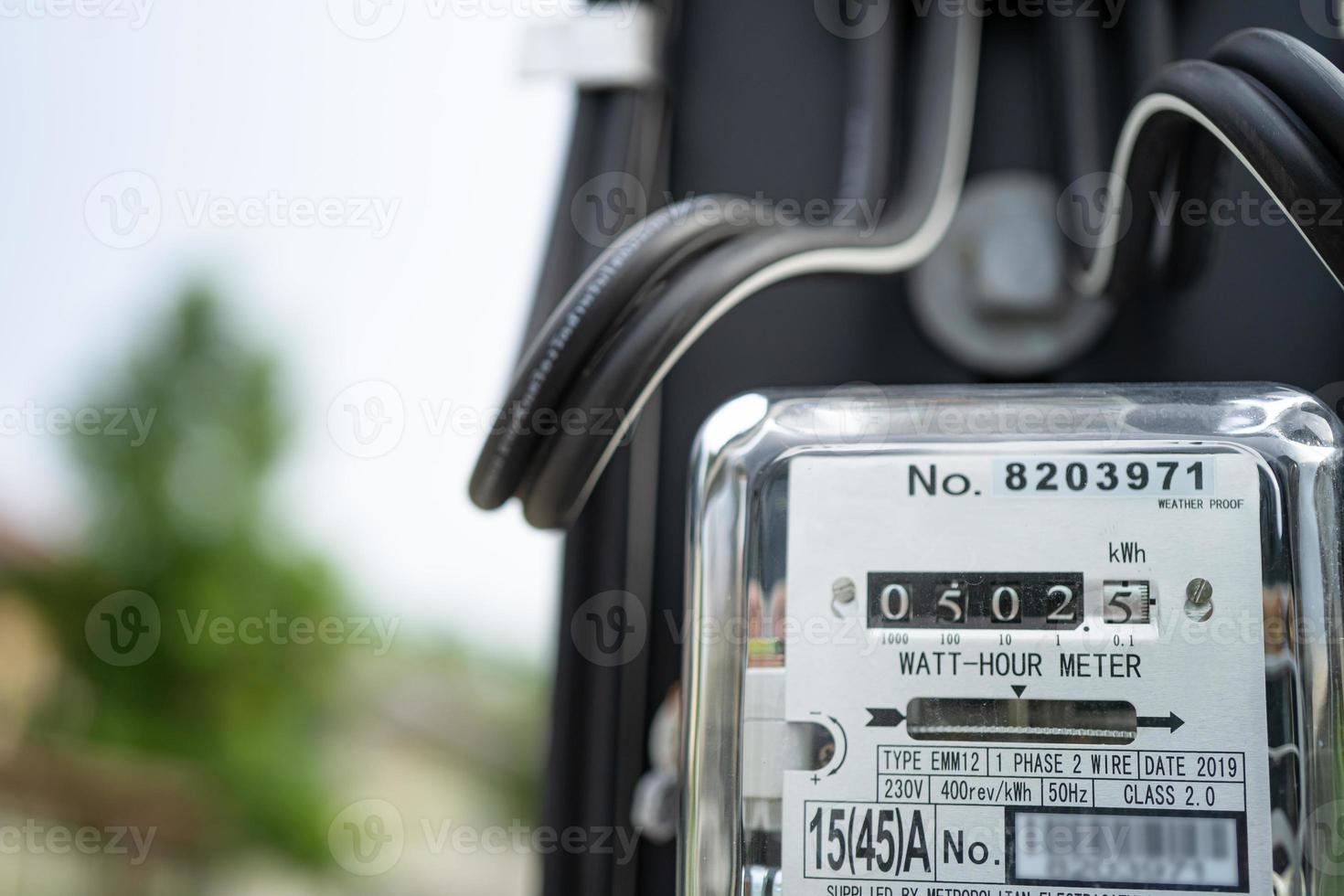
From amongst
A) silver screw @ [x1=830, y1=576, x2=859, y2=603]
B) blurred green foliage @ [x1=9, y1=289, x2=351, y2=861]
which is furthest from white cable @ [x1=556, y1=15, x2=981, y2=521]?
blurred green foliage @ [x1=9, y1=289, x2=351, y2=861]

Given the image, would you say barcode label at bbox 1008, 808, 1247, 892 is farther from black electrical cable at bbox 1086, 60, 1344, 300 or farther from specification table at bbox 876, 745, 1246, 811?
black electrical cable at bbox 1086, 60, 1344, 300

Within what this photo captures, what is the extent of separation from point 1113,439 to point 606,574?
9.9 inches

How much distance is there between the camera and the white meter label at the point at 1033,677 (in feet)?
1.07

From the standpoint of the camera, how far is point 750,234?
0.42 metres

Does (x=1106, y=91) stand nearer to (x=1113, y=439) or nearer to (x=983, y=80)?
(x=983, y=80)

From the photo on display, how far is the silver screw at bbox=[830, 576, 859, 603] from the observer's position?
0.35m

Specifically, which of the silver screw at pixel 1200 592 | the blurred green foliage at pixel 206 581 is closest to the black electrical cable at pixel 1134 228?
the silver screw at pixel 1200 592

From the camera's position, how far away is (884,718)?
0.34 metres

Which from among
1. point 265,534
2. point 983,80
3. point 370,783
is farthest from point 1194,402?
point 265,534

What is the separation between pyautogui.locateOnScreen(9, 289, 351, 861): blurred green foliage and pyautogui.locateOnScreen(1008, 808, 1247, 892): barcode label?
7.28m

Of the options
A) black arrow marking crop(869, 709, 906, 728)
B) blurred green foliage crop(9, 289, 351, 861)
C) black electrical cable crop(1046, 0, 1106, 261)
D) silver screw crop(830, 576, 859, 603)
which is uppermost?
blurred green foliage crop(9, 289, 351, 861)

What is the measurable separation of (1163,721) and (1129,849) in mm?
41

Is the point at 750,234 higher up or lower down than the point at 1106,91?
lower down

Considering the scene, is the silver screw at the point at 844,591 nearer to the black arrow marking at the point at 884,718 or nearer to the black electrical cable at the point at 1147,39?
the black arrow marking at the point at 884,718
